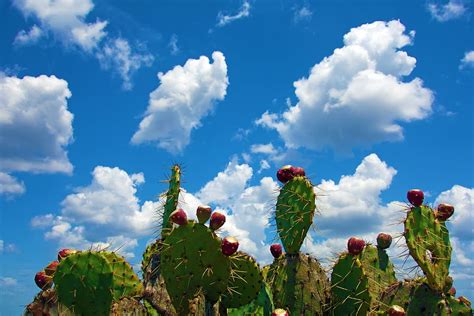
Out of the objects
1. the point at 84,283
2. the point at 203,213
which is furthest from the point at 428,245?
the point at 84,283

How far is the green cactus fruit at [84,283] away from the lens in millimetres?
4203

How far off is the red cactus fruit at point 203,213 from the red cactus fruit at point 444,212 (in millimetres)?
1933

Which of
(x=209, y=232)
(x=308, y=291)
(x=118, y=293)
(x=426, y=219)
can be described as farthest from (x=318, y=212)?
(x=118, y=293)

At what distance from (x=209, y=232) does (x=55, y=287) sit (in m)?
1.30

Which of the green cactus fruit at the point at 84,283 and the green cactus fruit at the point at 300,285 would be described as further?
the green cactus fruit at the point at 300,285

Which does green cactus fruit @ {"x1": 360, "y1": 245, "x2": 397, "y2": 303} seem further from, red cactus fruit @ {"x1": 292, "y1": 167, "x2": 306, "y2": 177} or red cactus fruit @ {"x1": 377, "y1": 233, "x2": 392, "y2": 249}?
red cactus fruit @ {"x1": 292, "y1": 167, "x2": 306, "y2": 177}

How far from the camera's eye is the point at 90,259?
422 centimetres

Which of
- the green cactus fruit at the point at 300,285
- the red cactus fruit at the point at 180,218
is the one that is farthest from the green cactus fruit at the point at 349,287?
the red cactus fruit at the point at 180,218

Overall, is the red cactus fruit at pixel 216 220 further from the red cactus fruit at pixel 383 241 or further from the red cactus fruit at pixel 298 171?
the red cactus fruit at pixel 383 241

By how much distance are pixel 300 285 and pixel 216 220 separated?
4.39ft

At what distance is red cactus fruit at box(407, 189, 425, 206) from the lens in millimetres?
4461

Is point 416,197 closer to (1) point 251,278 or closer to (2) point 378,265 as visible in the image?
(1) point 251,278

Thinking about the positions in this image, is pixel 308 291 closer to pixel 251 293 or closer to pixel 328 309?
pixel 328 309

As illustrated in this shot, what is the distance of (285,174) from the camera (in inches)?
210
